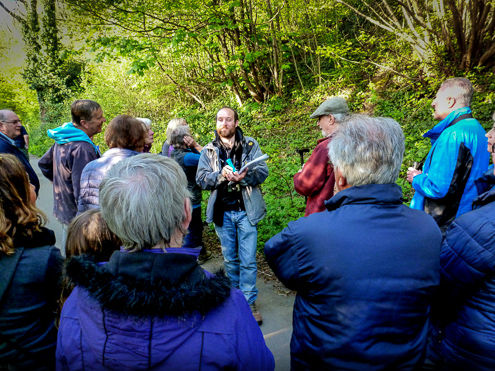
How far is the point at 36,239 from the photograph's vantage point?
64.4 inches

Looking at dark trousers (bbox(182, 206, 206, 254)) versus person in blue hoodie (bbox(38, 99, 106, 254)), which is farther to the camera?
dark trousers (bbox(182, 206, 206, 254))

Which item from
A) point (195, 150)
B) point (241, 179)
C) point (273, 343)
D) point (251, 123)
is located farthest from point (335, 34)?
point (273, 343)

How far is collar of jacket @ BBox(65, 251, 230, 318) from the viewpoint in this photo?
1.03 metres

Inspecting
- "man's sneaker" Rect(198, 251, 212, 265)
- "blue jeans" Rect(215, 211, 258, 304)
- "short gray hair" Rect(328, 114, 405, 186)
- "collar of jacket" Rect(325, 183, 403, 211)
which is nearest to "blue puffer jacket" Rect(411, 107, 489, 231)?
"short gray hair" Rect(328, 114, 405, 186)

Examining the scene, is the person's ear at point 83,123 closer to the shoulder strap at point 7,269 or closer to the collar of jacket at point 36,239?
the collar of jacket at point 36,239

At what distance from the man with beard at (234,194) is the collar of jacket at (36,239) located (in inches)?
65.0

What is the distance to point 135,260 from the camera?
1112 millimetres

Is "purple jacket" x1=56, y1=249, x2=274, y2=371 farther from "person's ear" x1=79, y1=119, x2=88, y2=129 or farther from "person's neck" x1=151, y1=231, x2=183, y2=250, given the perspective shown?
"person's ear" x1=79, y1=119, x2=88, y2=129

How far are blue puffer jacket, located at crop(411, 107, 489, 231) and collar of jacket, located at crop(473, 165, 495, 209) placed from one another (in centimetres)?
35

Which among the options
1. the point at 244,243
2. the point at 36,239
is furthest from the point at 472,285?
the point at 36,239

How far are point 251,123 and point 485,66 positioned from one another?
6.92 metres

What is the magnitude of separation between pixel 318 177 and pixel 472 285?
4.25ft

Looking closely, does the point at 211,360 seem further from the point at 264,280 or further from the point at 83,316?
the point at 264,280

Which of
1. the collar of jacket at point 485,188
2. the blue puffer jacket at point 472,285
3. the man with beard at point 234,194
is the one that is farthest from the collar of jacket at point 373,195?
the man with beard at point 234,194
